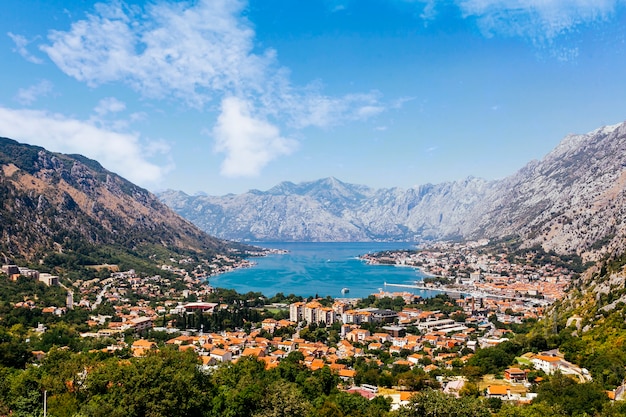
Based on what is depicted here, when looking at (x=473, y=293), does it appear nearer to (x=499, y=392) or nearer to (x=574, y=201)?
(x=574, y=201)

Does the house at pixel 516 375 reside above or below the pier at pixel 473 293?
above

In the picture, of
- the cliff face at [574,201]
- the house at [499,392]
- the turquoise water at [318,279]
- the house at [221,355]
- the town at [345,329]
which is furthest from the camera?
the cliff face at [574,201]

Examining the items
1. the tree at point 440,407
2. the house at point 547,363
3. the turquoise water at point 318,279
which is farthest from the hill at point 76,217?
the house at point 547,363

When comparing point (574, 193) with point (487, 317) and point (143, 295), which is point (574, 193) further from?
point (143, 295)

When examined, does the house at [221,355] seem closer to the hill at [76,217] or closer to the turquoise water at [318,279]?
the turquoise water at [318,279]

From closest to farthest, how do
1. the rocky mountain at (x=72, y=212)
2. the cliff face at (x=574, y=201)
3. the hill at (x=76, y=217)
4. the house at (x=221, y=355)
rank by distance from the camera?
the house at (x=221, y=355) < the hill at (x=76, y=217) < the rocky mountain at (x=72, y=212) < the cliff face at (x=574, y=201)

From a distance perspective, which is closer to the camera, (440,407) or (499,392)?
(440,407)

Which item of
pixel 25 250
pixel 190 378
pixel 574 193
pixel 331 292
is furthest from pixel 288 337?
pixel 574 193

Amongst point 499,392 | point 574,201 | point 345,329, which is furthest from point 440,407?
point 574,201
